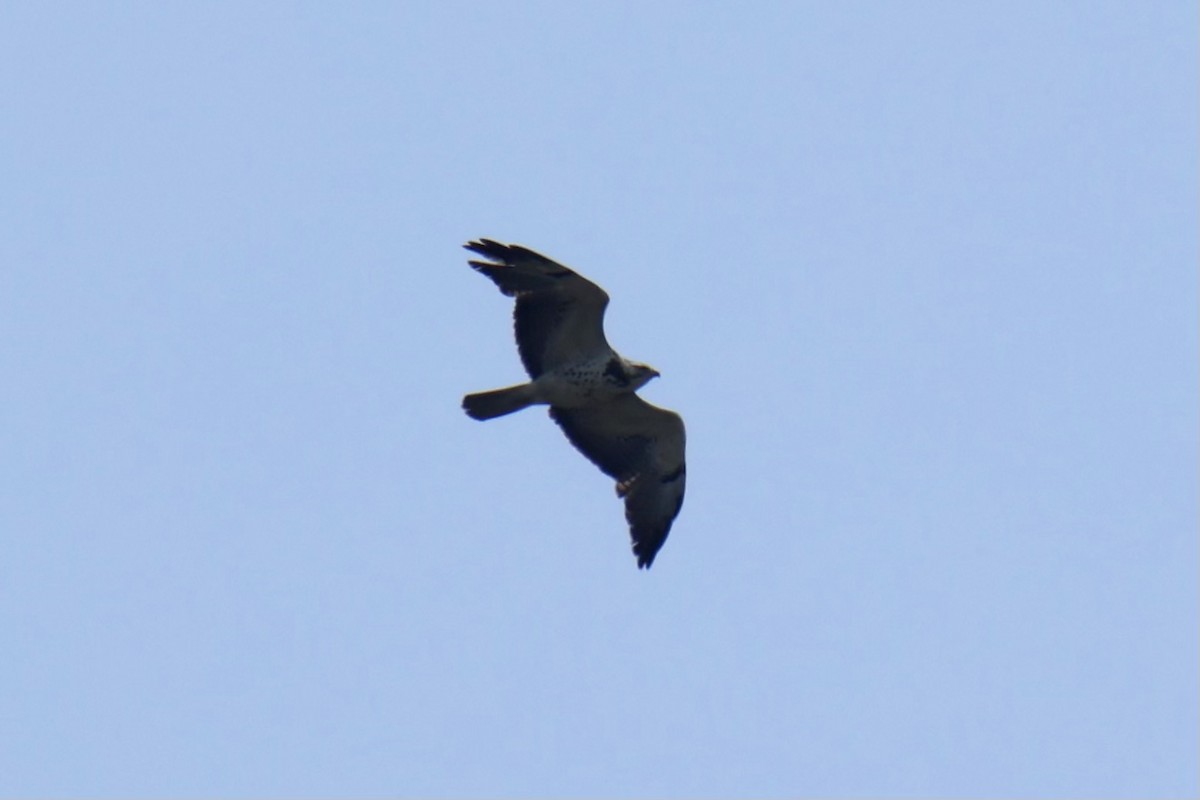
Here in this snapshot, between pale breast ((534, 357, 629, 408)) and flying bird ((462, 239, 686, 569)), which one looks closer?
flying bird ((462, 239, 686, 569))

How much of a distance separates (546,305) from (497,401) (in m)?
0.95

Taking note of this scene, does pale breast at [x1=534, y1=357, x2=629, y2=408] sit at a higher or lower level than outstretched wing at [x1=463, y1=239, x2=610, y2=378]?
lower

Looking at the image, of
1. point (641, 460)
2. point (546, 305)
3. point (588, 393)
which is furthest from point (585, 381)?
point (641, 460)

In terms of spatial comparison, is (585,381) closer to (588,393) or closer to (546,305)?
(588,393)

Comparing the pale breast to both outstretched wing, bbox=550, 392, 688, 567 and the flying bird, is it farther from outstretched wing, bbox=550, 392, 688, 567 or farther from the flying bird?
outstretched wing, bbox=550, 392, 688, 567

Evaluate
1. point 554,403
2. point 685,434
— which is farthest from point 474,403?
point 685,434

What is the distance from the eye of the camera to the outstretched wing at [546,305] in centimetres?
1827

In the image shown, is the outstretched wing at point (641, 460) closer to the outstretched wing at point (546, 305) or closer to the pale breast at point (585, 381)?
the pale breast at point (585, 381)

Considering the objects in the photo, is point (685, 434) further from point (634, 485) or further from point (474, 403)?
point (474, 403)

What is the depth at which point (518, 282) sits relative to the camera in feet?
60.5

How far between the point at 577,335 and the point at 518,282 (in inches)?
28.0

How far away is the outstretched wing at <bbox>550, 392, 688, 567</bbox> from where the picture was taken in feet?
63.6

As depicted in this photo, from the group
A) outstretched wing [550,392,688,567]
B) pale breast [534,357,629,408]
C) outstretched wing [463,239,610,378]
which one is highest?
outstretched wing [463,239,610,378]

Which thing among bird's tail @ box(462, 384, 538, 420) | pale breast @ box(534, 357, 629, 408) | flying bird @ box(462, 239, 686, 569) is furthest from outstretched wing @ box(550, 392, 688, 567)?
bird's tail @ box(462, 384, 538, 420)
